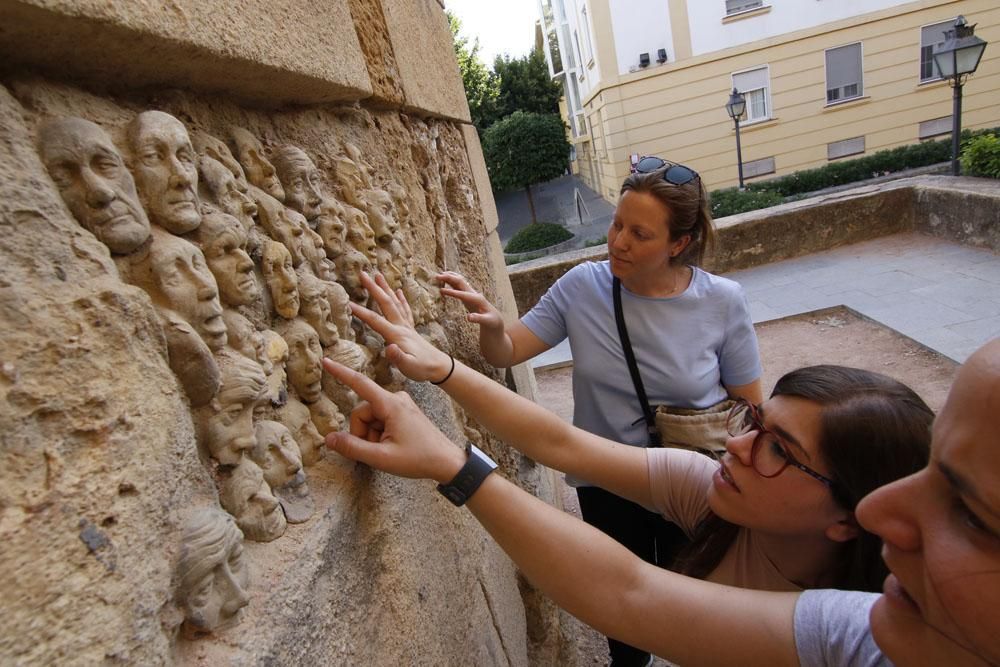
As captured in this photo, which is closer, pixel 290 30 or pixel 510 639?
pixel 290 30

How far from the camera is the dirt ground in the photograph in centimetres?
401

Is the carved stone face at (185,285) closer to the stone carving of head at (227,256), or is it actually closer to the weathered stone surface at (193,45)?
the stone carving of head at (227,256)

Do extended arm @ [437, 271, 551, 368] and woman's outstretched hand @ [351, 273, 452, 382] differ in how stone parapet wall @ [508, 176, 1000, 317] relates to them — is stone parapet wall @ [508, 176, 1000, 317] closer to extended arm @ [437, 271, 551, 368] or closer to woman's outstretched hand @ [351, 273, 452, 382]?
extended arm @ [437, 271, 551, 368]

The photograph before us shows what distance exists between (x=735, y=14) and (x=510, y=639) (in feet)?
47.6

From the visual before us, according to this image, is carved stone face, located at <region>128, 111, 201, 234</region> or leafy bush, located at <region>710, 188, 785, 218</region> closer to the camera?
carved stone face, located at <region>128, 111, 201, 234</region>

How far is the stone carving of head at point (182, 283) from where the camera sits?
78 cm

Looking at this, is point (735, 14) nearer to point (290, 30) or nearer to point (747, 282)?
point (747, 282)

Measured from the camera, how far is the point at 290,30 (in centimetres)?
111

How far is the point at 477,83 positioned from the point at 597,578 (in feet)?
72.0

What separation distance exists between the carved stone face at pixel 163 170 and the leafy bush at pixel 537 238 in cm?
1290

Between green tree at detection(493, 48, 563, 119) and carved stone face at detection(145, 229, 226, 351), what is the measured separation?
22.6 m

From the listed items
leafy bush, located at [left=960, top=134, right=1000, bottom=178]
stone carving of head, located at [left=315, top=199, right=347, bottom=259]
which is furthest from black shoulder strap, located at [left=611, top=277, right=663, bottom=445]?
leafy bush, located at [left=960, top=134, right=1000, bottom=178]

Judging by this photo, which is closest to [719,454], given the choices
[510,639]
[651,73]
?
[510,639]

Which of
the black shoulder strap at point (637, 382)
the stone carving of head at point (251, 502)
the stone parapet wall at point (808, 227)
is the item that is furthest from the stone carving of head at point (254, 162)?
the stone parapet wall at point (808, 227)
